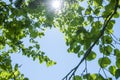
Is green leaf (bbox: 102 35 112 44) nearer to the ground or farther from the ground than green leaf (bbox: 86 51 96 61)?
farther from the ground

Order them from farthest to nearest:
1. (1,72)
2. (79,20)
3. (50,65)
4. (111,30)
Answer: (50,65) < (1,72) < (79,20) < (111,30)

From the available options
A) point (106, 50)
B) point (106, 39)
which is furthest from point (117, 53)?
point (106, 39)

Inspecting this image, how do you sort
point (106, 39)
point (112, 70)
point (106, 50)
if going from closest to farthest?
1. point (112, 70)
2. point (106, 50)
3. point (106, 39)

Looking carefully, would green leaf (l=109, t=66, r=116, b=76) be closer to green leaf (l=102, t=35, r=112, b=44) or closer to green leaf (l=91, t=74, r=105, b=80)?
green leaf (l=91, t=74, r=105, b=80)

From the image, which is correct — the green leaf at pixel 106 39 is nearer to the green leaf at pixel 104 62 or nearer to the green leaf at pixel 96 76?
the green leaf at pixel 104 62

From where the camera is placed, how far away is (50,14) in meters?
7.79

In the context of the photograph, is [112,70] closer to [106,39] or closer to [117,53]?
[117,53]

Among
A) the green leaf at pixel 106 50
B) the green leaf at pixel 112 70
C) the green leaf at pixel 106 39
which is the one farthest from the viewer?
the green leaf at pixel 106 39

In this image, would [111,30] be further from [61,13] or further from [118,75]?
[61,13]

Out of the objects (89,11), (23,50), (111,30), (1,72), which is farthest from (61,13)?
(111,30)

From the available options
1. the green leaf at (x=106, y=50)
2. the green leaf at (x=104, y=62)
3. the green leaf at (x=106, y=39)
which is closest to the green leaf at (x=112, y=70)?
the green leaf at (x=104, y=62)

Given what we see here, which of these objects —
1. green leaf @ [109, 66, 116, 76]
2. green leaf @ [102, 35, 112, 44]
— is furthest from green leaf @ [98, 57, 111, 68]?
green leaf @ [102, 35, 112, 44]

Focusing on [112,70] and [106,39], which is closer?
[112,70]

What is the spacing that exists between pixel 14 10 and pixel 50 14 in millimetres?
1994
